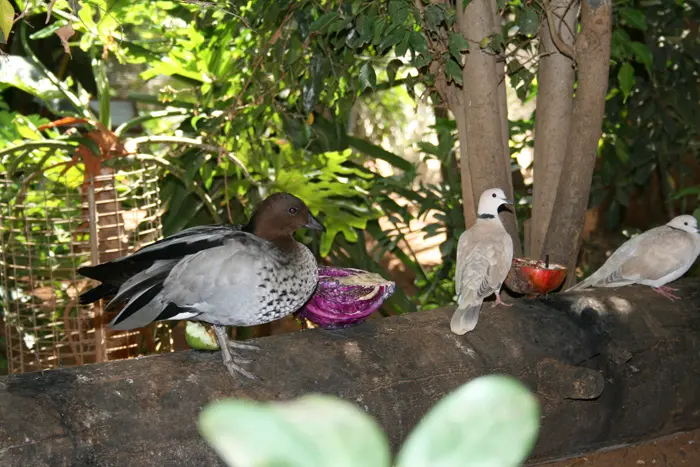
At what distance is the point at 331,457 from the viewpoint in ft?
1.25

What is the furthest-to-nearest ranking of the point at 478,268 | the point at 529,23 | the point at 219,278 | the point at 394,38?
the point at 529,23, the point at 478,268, the point at 394,38, the point at 219,278

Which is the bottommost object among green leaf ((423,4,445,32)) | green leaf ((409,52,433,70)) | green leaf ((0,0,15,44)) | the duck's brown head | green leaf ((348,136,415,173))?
green leaf ((348,136,415,173))

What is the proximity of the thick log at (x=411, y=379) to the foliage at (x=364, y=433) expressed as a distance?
→ 1393 millimetres

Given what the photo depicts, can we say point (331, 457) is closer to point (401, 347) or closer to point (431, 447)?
point (431, 447)

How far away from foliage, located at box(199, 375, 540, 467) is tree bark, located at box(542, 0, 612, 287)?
2438 millimetres

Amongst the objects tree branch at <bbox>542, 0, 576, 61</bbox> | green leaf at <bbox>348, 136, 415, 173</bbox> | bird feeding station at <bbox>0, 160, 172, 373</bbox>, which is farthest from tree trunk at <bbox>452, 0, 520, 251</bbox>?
bird feeding station at <bbox>0, 160, 172, 373</bbox>

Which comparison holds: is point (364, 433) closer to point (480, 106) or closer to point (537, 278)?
point (537, 278)

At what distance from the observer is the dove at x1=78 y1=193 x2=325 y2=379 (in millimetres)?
1965

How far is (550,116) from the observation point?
2932 mm

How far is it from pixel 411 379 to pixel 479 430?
68.4 inches

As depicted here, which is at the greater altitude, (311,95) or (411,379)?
(311,95)

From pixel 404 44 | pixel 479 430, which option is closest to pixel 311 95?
pixel 404 44

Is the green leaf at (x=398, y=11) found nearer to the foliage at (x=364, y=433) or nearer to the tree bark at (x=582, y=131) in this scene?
the tree bark at (x=582, y=131)

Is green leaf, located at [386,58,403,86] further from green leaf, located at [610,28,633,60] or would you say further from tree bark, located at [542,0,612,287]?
green leaf, located at [610,28,633,60]
